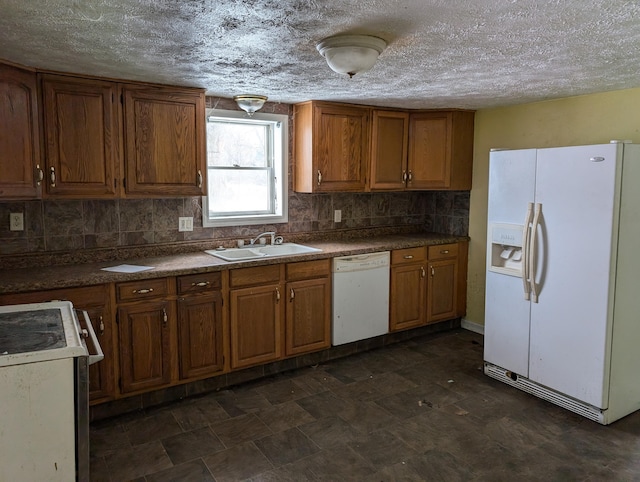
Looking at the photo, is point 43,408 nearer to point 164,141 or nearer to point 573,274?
point 164,141

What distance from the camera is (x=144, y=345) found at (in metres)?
3.03

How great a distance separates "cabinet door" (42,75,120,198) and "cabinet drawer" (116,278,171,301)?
2.01 feet

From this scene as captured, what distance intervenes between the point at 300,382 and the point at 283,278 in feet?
2.52

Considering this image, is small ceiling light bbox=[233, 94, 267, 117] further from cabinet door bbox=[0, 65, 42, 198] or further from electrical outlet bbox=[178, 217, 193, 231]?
cabinet door bbox=[0, 65, 42, 198]

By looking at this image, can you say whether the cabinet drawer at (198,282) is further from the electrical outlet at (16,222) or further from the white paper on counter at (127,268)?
the electrical outlet at (16,222)

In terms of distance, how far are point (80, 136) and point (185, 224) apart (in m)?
1.00

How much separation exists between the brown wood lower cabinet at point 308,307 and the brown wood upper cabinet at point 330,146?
72 cm

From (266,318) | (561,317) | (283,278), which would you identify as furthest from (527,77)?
(266,318)

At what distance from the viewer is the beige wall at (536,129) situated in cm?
341

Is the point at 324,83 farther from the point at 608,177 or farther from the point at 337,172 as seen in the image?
the point at 608,177

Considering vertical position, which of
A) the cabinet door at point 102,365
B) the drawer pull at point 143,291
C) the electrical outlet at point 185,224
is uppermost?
the electrical outlet at point 185,224

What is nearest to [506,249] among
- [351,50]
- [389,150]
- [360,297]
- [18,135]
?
[360,297]

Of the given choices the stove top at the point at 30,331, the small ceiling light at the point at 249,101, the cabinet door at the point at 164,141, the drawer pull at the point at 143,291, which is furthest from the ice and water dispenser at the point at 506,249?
the stove top at the point at 30,331

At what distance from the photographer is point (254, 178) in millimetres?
4066
